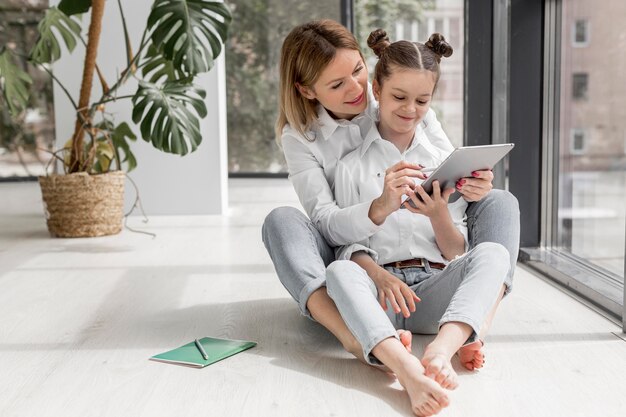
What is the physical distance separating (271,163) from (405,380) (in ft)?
15.8

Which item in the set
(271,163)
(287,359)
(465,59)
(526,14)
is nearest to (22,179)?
(271,163)

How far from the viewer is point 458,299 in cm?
155

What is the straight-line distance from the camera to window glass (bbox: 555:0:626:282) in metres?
2.22

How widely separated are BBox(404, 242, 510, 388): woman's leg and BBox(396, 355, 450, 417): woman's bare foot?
0.03m

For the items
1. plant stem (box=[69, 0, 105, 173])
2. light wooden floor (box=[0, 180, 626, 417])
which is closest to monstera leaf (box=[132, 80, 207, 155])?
plant stem (box=[69, 0, 105, 173])

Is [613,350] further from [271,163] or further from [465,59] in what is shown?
[271,163]

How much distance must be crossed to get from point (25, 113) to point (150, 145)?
2267 millimetres

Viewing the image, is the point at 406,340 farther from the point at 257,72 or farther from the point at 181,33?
the point at 257,72

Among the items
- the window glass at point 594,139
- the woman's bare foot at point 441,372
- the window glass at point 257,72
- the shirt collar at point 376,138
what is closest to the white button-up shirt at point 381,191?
the shirt collar at point 376,138

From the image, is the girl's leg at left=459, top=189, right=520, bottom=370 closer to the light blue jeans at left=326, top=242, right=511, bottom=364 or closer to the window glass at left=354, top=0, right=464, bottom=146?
the light blue jeans at left=326, top=242, right=511, bottom=364

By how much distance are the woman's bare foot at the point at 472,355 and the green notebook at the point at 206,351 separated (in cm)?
49

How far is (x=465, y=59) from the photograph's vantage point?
10.1ft

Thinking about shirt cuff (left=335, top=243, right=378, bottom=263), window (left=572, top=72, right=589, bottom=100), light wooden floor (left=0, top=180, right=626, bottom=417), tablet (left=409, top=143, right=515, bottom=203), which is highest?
window (left=572, top=72, right=589, bottom=100)

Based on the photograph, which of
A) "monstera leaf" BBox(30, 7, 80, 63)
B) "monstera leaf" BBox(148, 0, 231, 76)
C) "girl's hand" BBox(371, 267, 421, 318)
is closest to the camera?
"girl's hand" BBox(371, 267, 421, 318)
